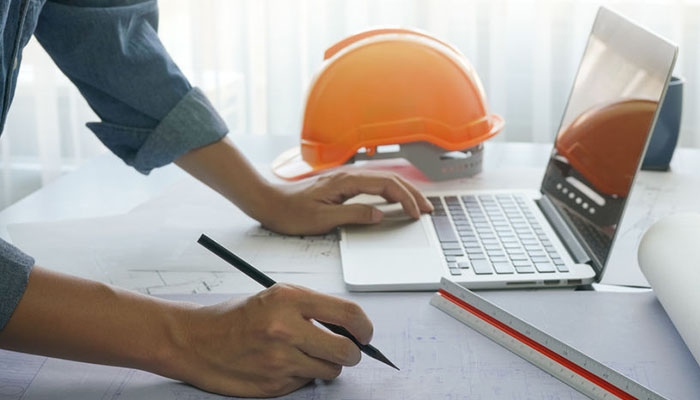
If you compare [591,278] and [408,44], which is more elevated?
[408,44]

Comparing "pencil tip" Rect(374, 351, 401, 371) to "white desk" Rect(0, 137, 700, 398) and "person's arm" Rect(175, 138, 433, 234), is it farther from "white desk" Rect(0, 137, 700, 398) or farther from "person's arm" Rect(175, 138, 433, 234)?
"person's arm" Rect(175, 138, 433, 234)

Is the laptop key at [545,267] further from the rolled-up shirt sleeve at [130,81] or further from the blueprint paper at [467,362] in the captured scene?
the rolled-up shirt sleeve at [130,81]

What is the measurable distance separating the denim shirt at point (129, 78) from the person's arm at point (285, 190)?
0.09 feet

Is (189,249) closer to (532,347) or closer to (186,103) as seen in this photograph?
(186,103)

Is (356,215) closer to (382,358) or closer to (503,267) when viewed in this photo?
(503,267)

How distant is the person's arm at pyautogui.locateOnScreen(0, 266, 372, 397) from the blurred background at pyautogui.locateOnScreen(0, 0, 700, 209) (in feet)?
5.28

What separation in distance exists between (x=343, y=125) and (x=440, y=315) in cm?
47

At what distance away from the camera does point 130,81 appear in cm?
102

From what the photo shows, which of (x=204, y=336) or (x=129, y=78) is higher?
(x=129, y=78)

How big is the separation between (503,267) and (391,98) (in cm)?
39

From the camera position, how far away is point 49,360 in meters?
0.72

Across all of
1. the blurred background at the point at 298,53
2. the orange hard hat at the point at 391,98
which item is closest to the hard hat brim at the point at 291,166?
the orange hard hat at the point at 391,98

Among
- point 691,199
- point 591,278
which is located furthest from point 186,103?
point 691,199

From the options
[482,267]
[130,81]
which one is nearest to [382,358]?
[482,267]
